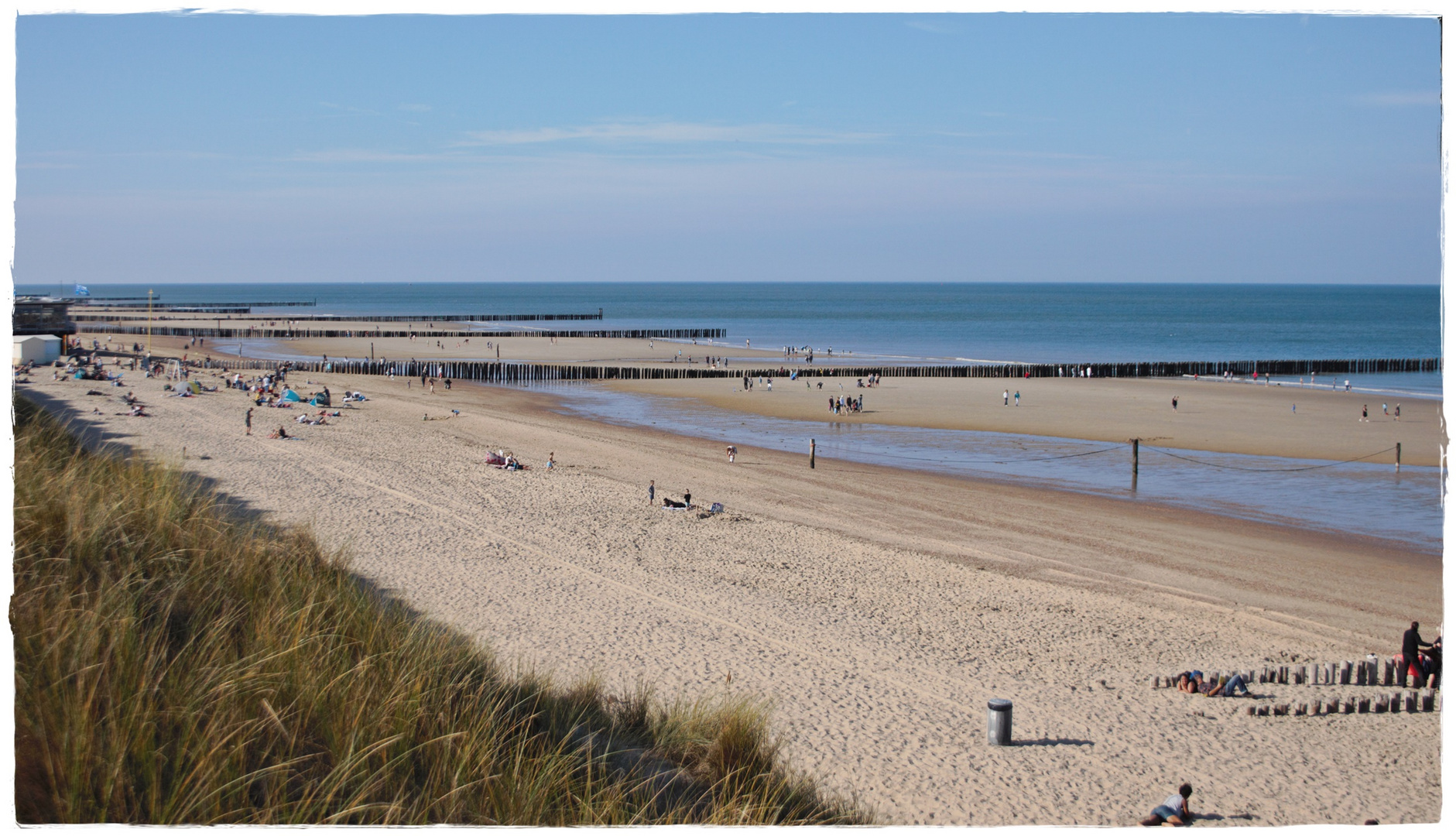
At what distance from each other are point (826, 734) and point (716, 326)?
4096 inches

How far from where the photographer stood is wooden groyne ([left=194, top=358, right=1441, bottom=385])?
182ft

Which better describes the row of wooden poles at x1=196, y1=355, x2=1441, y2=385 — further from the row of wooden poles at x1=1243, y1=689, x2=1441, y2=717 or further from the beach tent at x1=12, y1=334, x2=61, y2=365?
the row of wooden poles at x1=1243, y1=689, x2=1441, y2=717

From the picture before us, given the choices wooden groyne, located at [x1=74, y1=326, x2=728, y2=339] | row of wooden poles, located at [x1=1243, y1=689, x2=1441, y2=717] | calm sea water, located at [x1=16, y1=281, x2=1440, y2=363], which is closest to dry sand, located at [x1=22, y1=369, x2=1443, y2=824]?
row of wooden poles, located at [x1=1243, y1=689, x2=1441, y2=717]

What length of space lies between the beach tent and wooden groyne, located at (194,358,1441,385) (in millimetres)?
8466

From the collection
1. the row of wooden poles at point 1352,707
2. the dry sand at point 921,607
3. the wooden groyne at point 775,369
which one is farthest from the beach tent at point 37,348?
the row of wooden poles at point 1352,707

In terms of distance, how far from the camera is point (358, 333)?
300ft

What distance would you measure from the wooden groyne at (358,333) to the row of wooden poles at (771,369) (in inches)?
1164

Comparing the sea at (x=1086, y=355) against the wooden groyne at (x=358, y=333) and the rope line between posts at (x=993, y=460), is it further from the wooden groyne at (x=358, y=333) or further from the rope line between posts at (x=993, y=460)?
the wooden groyne at (x=358, y=333)

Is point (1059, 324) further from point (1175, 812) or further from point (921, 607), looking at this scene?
point (1175, 812)

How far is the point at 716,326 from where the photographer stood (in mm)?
112000

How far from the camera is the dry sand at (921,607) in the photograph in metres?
8.28

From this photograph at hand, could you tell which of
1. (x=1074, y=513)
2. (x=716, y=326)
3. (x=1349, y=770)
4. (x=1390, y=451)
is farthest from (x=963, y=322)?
(x=1349, y=770)

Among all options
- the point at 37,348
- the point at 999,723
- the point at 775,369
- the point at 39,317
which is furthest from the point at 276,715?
the point at 39,317

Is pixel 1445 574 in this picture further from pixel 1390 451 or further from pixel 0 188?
pixel 1390 451
